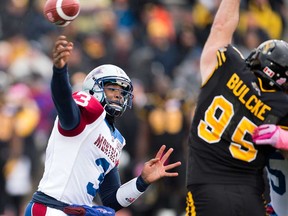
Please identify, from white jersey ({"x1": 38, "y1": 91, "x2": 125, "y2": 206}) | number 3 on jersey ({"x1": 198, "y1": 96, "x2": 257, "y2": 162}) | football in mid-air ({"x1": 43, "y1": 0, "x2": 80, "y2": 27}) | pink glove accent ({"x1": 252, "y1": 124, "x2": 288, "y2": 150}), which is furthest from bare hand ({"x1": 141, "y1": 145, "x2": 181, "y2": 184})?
football in mid-air ({"x1": 43, "y1": 0, "x2": 80, "y2": 27})

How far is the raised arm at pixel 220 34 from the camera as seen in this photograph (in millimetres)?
7305

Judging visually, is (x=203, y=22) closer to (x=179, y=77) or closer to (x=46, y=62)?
(x=179, y=77)

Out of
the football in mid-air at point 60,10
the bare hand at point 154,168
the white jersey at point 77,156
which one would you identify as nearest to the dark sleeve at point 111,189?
the bare hand at point 154,168

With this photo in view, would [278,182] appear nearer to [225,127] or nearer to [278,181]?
[278,181]

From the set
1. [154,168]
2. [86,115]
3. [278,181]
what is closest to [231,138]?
[154,168]

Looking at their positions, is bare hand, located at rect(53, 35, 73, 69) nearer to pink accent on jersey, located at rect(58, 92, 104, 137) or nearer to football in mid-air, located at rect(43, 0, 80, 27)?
pink accent on jersey, located at rect(58, 92, 104, 137)

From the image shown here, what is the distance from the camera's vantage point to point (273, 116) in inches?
279

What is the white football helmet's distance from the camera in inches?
270

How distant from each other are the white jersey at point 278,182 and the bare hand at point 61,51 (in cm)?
221

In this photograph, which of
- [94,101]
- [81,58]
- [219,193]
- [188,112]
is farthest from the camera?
[81,58]

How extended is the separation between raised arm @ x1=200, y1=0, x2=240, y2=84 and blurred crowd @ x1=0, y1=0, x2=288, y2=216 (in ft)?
18.2

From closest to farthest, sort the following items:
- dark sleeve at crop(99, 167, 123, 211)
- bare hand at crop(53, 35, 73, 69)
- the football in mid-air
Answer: bare hand at crop(53, 35, 73, 69) < the football in mid-air < dark sleeve at crop(99, 167, 123, 211)

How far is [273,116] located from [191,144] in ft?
2.32

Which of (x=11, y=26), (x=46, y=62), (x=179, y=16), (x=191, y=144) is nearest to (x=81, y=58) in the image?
(x=46, y=62)
